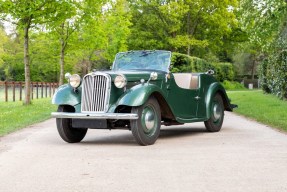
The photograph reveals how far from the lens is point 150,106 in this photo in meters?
9.88

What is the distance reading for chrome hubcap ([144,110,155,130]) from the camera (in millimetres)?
9711

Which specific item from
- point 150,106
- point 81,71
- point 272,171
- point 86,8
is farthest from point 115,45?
point 272,171

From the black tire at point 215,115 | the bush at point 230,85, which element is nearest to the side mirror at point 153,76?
the black tire at point 215,115

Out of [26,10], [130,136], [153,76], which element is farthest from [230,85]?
[153,76]

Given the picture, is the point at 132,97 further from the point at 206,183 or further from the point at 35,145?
the point at 206,183

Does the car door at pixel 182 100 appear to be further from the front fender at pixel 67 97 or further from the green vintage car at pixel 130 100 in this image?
the front fender at pixel 67 97

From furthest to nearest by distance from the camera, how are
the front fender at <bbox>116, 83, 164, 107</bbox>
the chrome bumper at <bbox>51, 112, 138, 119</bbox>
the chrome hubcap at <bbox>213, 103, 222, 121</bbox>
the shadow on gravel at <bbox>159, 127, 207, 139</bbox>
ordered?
the chrome hubcap at <bbox>213, 103, 222, 121</bbox> → the shadow on gravel at <bbox>159, 127, 207, 139</bbox> → the front fender at <bbox>116, 83, 164, 107</bbox> → the chrome bumper at <bbox>51, 112, 138, 119</bbox>

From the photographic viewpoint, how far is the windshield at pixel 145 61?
11.2 metres

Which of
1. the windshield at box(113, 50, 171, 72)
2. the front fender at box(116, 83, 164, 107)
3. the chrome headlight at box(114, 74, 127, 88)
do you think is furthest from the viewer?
the windshield at box(113, 50, 171, 72)

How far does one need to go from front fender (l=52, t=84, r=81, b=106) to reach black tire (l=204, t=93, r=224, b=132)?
11.2ft

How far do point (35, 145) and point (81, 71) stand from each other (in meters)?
55.5

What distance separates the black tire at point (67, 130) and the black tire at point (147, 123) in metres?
1.46

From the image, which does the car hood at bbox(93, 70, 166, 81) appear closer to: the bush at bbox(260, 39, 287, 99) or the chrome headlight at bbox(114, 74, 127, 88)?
the chrome headlight at bbox(114, 74, 127, 88)

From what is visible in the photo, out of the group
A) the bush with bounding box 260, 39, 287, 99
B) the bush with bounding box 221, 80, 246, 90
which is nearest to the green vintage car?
the bush with bounding box 260, 39, 287, 99
